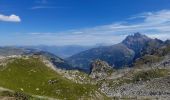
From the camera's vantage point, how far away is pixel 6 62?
14150 cm

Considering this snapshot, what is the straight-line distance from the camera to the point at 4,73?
132m

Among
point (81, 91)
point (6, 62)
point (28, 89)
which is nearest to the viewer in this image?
point (28, 89)

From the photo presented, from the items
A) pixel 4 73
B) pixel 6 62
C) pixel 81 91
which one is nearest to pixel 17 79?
pixel 4 73

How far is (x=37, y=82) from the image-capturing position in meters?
129

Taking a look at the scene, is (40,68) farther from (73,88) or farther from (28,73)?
(73,88)

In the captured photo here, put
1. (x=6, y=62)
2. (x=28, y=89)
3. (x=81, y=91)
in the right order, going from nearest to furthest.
A: (x=28, y=89), (x=81, y=91), (x=6, y=62)

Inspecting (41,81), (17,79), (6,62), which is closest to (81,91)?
(41,81)

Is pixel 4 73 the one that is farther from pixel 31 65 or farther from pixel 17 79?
pixel 31 65

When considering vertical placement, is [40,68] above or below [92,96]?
above

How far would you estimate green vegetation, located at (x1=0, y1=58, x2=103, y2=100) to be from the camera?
12125 centimetres

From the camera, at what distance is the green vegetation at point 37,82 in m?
121

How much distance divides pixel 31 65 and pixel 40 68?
405 cm

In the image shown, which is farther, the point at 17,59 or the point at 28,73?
the point at 17,59

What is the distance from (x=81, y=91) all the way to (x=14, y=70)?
29123 mm
